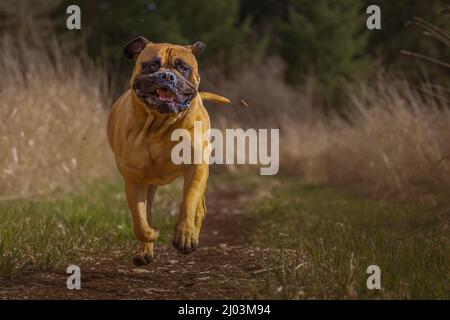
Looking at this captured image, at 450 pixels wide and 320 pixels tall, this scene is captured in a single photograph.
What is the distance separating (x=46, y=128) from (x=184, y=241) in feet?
18.6

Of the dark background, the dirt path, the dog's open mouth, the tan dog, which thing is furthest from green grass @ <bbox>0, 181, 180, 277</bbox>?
the dark background

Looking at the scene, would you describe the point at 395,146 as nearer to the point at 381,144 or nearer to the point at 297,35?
the point at 381,144

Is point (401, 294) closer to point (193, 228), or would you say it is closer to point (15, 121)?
point (193, 228)

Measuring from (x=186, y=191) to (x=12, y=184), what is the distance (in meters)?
4.55

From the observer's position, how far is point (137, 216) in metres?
4.72

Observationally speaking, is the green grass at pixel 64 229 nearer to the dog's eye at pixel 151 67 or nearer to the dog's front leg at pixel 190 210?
the dog's front leg at pixel 190 210

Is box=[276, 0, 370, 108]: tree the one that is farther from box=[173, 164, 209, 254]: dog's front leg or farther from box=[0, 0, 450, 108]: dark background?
box=[173, 164, 209, 254]: dog's front leg

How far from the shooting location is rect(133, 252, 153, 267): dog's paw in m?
5.05

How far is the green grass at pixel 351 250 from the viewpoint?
13.0 feet

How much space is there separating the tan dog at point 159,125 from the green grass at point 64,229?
31.9 inches

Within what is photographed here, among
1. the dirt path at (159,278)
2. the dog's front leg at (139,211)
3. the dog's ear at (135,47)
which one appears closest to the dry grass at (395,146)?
the dirt path at (159,278)
